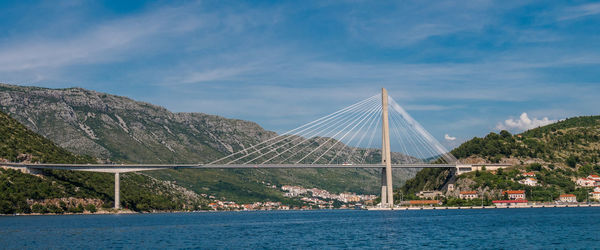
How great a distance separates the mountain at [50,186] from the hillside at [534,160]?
2337 inches

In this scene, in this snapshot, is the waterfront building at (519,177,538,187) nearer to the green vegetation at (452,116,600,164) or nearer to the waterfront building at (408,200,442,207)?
the waterfront building at (408,200,442,207)

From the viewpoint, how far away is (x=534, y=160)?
140500 mm

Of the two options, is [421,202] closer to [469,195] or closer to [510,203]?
[469,195]

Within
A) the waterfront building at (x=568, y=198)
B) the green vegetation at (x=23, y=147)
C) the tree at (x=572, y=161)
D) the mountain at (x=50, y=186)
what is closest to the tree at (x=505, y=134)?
the tree at (x=572, y=161)

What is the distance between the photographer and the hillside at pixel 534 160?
403ft

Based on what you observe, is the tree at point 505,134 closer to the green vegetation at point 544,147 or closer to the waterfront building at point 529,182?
the green vegetation at point 544,147

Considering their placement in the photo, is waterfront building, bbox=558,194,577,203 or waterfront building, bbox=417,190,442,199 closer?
waterfront building, bbox=558,194,577,203

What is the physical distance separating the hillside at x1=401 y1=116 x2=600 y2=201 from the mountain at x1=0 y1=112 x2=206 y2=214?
59.4m

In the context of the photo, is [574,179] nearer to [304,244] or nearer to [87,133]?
[304,244]

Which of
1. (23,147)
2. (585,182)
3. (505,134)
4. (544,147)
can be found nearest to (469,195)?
(585,182)

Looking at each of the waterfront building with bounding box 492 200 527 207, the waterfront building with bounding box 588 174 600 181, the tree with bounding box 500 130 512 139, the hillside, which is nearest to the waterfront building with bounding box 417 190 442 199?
the hillside

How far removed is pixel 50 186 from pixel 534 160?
98.4 meters

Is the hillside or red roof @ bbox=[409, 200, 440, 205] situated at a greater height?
the hillside

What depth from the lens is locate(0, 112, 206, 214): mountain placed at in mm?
91438
